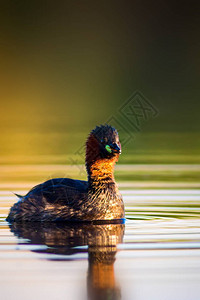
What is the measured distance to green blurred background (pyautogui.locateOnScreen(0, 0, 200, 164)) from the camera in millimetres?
21250

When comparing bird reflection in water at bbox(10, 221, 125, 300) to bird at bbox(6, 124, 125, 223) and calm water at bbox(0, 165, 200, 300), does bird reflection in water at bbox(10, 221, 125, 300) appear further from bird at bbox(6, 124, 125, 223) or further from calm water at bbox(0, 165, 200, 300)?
bird at bbox(6, 124, 125, 223)

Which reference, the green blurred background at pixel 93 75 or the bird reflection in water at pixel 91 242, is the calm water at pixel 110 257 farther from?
the green blurred background at pixel 93 75

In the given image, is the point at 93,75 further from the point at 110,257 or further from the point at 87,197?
the point at 110,257

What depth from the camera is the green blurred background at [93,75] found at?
2125cm

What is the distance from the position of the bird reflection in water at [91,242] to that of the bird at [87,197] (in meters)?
0.20

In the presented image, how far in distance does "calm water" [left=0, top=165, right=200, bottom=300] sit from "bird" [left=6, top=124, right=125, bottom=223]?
0.30 m

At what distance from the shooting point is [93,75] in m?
45.2

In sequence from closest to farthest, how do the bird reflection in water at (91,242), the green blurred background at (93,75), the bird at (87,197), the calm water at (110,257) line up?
the calm water at (110,257), the bird reflection in water at (91,242), the bird at (87,197), the green blurred background at (93,75)

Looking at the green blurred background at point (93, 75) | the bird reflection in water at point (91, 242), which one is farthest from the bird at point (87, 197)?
the green blurred background at point (93, 75)

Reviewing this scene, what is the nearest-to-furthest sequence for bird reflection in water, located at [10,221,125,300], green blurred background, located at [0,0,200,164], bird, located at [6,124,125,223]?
1. bird reflection in water, located at [10,221,125,300]
2. bird, located at [6,124,125,223]
3. green blurred background, located at [0,0,200,164]

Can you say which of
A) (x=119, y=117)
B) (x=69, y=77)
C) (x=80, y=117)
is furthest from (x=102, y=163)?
(x=69, y=77)

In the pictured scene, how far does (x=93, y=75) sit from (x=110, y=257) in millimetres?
36920

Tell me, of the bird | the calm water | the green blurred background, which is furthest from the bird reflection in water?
the green blurred background

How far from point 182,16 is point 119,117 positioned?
86.8ft
